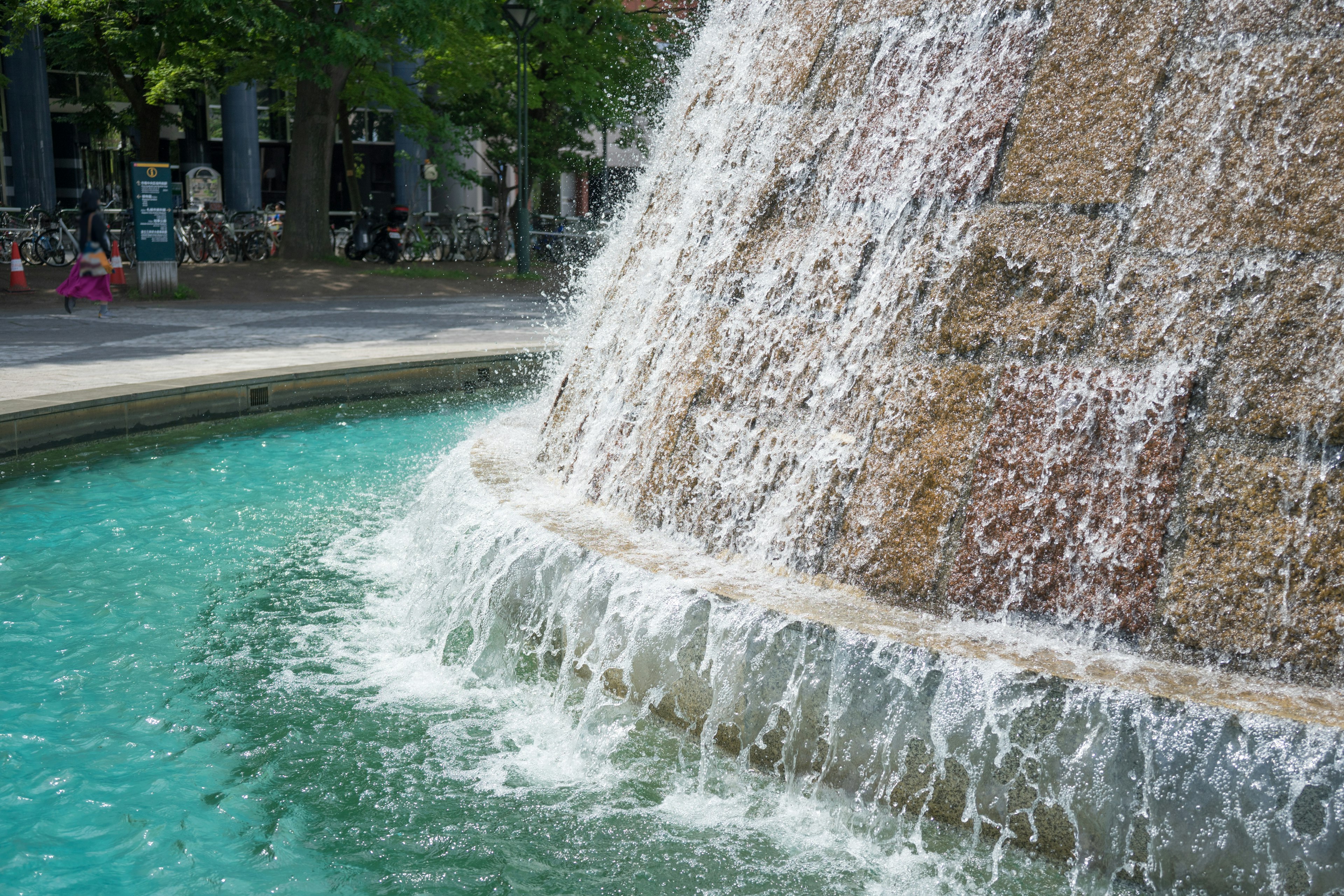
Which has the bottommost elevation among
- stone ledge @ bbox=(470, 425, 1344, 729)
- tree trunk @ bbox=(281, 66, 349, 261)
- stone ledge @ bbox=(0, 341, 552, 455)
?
stone ledge @ bbox=(0, 341, 552, 455)

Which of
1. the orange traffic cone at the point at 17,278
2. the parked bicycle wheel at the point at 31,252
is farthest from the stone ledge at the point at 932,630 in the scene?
the parked bicycle wheel at the point at 31,252

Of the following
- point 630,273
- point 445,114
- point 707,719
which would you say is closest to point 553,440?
point 630,273

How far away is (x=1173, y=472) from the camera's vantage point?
3332mm

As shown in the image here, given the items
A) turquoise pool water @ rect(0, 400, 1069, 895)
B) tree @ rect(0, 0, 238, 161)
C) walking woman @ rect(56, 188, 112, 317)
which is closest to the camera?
turquoise pool water @ rect(0, 400, 1069, 895)

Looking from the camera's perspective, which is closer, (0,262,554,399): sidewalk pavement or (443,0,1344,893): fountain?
(443,0,1344,893): fountain

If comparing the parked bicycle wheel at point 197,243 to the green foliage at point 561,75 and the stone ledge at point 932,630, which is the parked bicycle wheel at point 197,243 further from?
→ the stone ledge at point 932,630

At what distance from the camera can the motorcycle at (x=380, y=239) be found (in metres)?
29.3

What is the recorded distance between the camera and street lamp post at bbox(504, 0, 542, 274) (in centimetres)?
2241

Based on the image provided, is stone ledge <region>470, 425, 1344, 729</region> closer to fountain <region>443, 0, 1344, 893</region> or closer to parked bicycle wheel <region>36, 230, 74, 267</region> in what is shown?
fountain <region>443, 0, 1344, 893</region>

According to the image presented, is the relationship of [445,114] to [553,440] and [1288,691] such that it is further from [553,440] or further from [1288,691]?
[1288,691]

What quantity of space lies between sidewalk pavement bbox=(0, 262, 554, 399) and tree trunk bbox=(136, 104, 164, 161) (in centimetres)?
818

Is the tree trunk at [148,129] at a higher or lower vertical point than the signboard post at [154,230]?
higher

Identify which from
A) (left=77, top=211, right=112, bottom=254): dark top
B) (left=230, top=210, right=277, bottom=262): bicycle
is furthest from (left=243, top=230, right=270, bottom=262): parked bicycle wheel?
(left=77, top=211, right=112, bottom=254): dark top

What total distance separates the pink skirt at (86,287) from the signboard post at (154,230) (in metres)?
2.26
